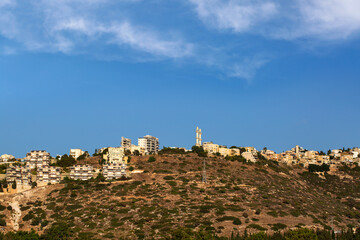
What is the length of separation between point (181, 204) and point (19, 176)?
45247 millimetres

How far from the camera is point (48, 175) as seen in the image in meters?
104

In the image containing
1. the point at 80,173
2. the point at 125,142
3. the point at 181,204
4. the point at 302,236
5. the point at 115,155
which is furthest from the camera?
the point at 125,142

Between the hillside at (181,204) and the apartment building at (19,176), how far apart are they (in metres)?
4.23

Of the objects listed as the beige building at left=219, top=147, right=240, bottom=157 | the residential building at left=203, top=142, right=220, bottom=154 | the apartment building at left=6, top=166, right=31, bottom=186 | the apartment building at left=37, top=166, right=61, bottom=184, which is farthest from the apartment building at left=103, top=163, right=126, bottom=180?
the beige building at left=219, top=147, right=240, bottom=157

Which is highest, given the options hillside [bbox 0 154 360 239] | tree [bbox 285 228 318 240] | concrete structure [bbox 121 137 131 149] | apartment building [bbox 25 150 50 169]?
concrete structure [bbox 121 137 131 149]

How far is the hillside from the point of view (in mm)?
74062

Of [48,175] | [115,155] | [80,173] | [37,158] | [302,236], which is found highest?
[115,155]

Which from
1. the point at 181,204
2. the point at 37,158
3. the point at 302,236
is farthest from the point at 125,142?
the point at 302,236

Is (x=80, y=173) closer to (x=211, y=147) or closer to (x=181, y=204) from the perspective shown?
(x=181, y=204)

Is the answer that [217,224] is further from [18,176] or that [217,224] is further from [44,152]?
[44,152]

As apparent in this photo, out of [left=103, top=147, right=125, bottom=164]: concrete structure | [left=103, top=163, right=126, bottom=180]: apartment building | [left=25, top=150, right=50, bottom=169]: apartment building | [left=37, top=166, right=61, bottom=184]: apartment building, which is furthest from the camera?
[left=103, top=147, right=125, bottom=164]: concrete structure

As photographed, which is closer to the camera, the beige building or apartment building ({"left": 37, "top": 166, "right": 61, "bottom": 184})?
apartment building ({"left": 37, "top": 166, "right": 61, "bottom": 184})

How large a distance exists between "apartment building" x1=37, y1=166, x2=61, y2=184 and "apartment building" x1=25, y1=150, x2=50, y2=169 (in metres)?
14.9

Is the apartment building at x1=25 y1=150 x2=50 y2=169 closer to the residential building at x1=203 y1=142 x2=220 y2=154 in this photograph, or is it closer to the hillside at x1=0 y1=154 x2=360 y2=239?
the hillside at x1=0 y1=154 x2=360 y2=239
